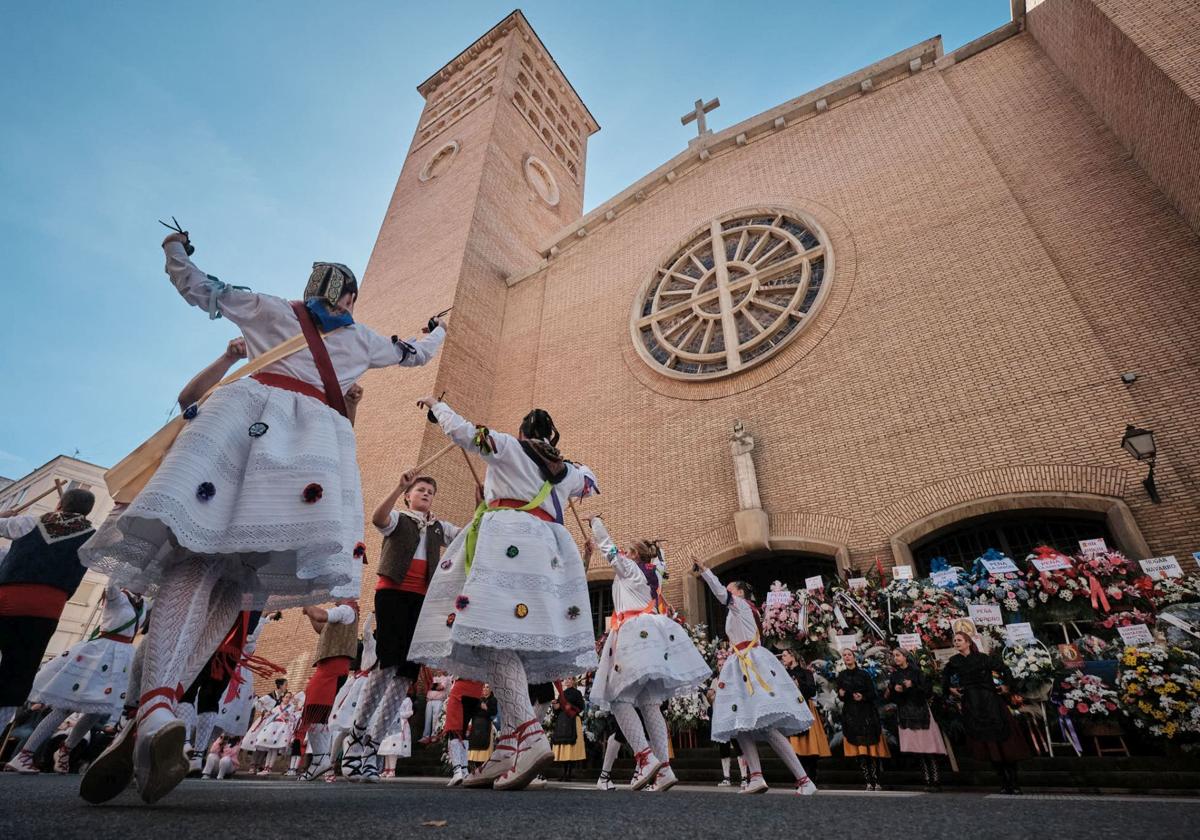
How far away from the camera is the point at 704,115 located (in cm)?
1608

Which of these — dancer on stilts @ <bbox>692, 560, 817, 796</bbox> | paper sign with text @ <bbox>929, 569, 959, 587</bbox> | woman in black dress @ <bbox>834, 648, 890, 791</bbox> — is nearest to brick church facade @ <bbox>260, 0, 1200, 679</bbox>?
paper sign with text @ <bbox>929, 569, 959, 587</bbox>

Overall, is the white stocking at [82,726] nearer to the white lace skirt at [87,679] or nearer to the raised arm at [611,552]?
the white lace skirt at [87,679]

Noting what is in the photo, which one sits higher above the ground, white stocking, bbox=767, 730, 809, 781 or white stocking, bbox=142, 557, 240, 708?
white stocking, bbox=142, 557, 240, 708

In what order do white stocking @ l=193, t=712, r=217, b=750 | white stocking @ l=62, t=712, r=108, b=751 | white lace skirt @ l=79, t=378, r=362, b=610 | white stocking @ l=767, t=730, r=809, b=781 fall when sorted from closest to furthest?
white lace skirt @ l=79, t=378, r=362, b=610, white stocking @ l=767, t=730, r=809, b=781, white stocking @ l=193, t=712, r=217, b=750, white stocking @ l=62, t=712, r=108, b=751

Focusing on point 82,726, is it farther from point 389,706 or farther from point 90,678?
point 389,706

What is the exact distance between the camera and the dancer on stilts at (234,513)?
2.00 meters

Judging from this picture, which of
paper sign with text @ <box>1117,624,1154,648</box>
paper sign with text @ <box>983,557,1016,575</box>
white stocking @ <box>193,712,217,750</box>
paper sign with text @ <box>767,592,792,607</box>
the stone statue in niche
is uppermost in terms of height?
the stone statue in niche

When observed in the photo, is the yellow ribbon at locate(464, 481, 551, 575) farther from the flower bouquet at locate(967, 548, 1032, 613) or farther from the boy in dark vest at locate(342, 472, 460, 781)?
the flower bouquet at locate(967, 548, 1032, 613)

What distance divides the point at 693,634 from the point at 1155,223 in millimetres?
8868

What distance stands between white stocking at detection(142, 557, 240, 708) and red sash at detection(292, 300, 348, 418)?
81cm

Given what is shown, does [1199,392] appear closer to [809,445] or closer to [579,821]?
[809,445]

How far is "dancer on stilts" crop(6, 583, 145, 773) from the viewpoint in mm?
4840

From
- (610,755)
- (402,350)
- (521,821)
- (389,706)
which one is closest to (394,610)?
(389,706)

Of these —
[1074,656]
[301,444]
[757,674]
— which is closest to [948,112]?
[1074,656]
